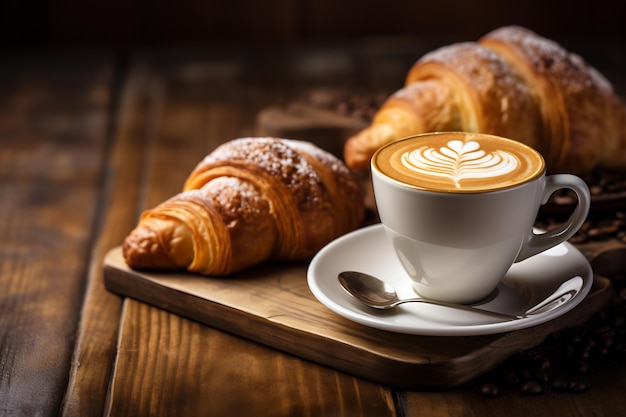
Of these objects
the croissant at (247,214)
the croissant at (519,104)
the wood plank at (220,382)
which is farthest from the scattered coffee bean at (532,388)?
the croissant at (519,104)

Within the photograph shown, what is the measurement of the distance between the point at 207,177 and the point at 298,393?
56cm

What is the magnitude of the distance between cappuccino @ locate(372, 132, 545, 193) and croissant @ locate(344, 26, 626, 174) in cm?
53

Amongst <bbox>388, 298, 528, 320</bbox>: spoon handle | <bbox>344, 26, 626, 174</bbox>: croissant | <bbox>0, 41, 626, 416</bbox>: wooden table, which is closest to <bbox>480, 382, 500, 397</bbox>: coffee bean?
<bbox>0, 41, 626, 416</bbox>: wooden table

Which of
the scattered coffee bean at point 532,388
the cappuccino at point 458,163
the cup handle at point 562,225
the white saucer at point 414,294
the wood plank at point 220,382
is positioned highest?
the cappuccino at point 458,163

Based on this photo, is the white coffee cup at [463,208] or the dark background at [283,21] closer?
the white coffee cup at [463,208]

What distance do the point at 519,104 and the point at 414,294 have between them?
2.35ft

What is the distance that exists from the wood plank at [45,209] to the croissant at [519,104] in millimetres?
751

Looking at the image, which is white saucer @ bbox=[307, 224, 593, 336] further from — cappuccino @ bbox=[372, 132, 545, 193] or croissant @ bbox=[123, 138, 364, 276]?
cappuccino @ bbox=[372, 132, 545, 193]

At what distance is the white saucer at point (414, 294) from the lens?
130 cm

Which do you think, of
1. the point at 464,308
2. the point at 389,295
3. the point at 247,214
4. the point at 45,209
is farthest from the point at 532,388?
the point at 45,209

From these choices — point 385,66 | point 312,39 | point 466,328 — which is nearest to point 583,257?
point 466,328

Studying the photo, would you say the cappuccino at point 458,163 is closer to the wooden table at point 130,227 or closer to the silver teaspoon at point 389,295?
the silver teaspoon at point 389,295

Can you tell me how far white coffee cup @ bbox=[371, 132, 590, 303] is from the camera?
1.33m

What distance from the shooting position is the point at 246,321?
4.83 ft
